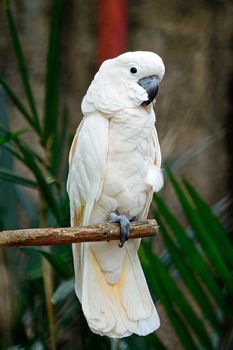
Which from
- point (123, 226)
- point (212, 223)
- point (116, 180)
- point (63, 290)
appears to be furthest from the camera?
point (212, 223)

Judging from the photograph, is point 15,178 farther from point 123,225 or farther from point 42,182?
point 123,225

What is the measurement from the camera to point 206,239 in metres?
2.71

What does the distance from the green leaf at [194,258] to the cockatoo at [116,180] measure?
0.29m

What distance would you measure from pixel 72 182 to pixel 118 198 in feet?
0.44

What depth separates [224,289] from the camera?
281cm

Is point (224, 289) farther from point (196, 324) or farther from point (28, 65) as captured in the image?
point (28, 65)

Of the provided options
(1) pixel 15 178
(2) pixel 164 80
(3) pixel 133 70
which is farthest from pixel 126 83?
(2) pixel 164 80

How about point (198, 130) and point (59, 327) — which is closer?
point (59, 327)

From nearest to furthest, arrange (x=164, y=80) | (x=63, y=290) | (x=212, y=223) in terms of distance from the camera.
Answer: (x=63, y=290) → (x=212, y=223) → (x=164, y=80)

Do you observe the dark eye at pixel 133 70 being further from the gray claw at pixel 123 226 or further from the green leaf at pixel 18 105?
the green leaf at pixel 18 105

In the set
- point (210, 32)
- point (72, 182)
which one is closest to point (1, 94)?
point (72, 182)

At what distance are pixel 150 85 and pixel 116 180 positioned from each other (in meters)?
0.28

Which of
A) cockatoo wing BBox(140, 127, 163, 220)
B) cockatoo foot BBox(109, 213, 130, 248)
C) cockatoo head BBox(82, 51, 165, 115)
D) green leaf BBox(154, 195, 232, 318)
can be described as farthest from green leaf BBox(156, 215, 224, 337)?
cockatoo head BBox(82, 51, 165, 115)

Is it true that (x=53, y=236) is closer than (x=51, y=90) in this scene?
Yes
